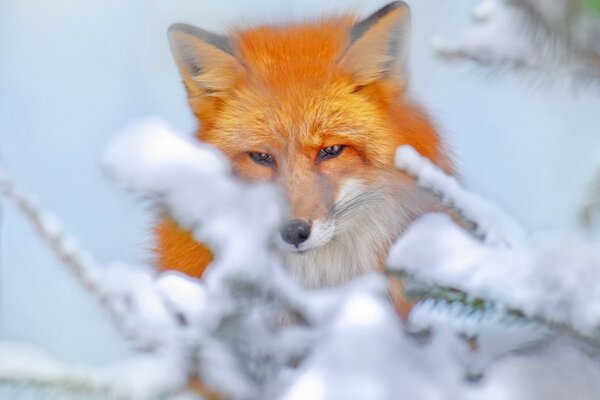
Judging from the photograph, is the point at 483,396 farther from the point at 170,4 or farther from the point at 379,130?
the point at 170,4

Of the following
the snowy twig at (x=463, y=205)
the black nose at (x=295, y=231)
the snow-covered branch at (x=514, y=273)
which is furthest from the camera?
the black nose at (x=295, y=231)

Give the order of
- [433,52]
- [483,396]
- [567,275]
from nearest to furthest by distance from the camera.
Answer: [567,275], [483,396], [433,52]

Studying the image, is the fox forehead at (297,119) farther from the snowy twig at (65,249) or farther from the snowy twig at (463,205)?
the snowy twig at (65,249)

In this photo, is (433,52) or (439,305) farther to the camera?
(433,52)

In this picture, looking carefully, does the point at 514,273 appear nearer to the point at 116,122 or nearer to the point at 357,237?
the point at 357,237

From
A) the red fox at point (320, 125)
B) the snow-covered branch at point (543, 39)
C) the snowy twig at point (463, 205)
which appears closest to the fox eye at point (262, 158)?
the red fox at point (320, 125)

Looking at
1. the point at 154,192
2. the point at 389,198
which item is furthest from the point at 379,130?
the point at 154,192

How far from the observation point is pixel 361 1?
1.31 metres

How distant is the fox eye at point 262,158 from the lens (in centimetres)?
129

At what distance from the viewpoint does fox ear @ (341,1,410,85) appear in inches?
50.3

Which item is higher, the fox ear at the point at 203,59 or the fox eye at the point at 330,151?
the fox ear at the point at 203,59

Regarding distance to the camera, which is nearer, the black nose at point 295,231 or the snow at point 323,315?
the snow at point 323,315

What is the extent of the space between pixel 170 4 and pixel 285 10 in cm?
21

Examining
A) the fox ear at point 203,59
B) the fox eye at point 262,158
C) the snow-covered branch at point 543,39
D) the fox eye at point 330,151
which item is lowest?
the fox eye at point 262,158
